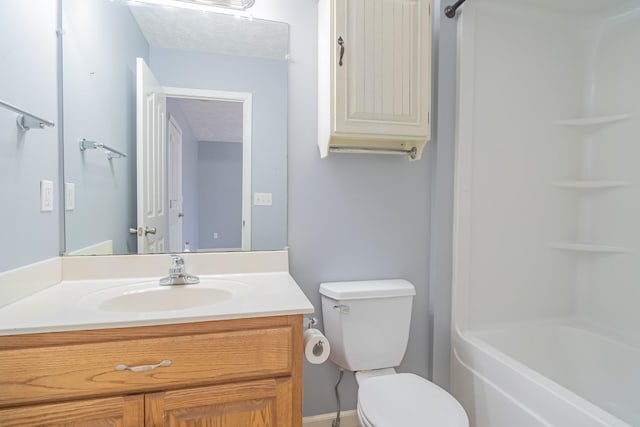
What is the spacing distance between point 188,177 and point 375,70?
929mm

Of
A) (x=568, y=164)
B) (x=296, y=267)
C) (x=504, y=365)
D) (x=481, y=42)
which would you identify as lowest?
(x=504, y=365)

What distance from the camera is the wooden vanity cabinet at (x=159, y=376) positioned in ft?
2.63

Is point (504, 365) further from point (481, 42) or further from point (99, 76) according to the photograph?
point (99, 76)

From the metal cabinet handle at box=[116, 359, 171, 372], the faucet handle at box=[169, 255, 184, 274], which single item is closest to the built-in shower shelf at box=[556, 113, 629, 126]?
the faucet handle at box=[169, 255, 184, 274]

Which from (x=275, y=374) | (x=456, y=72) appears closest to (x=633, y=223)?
(x=456, y=72)

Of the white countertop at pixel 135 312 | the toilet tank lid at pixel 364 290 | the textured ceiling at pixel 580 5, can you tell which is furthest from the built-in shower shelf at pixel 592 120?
the white countertop at pixel 135 312

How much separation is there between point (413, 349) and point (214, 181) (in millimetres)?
1327

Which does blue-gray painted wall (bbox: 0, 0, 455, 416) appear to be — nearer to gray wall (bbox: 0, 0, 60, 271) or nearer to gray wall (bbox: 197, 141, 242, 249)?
gray wall (bbox: 197, 141, 242, 249)

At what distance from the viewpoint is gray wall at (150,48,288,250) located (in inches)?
56.7

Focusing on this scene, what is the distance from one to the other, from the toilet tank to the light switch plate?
469 millimetres

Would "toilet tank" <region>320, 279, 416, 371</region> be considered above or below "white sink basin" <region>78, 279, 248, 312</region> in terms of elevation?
below

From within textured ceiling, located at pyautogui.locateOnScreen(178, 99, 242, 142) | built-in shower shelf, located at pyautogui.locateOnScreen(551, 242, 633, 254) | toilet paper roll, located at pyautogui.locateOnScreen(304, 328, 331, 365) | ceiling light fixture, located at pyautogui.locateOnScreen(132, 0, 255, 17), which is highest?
ceiling light fixture, located at pyautogui.locateOnScreen(132, 0, 255, 17)

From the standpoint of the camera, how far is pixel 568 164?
1.85m

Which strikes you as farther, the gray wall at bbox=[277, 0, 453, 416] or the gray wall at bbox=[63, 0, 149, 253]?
the gray wall at bbox=[277, 0, 453, 416]
